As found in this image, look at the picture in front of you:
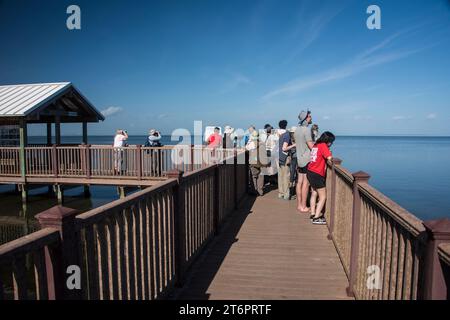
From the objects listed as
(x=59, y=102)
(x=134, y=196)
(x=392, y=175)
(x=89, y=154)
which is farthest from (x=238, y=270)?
(x=392, y=175)

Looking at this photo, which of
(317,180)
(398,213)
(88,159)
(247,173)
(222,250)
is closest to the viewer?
(398,213)

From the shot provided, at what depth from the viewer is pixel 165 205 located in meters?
3.47

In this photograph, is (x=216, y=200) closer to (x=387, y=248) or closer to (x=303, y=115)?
(x=303, y=115)

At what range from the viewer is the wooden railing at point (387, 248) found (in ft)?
5.48

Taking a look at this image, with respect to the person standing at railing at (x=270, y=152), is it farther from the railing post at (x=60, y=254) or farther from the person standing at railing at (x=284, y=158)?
the railing post at (x=60, y=254)

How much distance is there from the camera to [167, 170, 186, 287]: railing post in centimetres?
374

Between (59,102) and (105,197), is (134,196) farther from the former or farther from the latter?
(105,197)

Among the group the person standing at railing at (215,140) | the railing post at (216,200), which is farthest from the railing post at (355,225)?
the person standing at railing at (215,140)

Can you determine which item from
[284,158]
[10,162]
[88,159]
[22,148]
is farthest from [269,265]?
[10,162]

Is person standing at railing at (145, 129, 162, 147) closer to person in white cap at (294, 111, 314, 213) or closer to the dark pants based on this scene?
the dark pants

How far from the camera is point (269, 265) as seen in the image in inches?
177

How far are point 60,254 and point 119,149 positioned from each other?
12.1 m

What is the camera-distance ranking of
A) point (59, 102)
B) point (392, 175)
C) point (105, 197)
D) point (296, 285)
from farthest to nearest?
1. point (392, 175)
2. point (105, 197)
3. point (59, 102)
4. point (296, 285)
